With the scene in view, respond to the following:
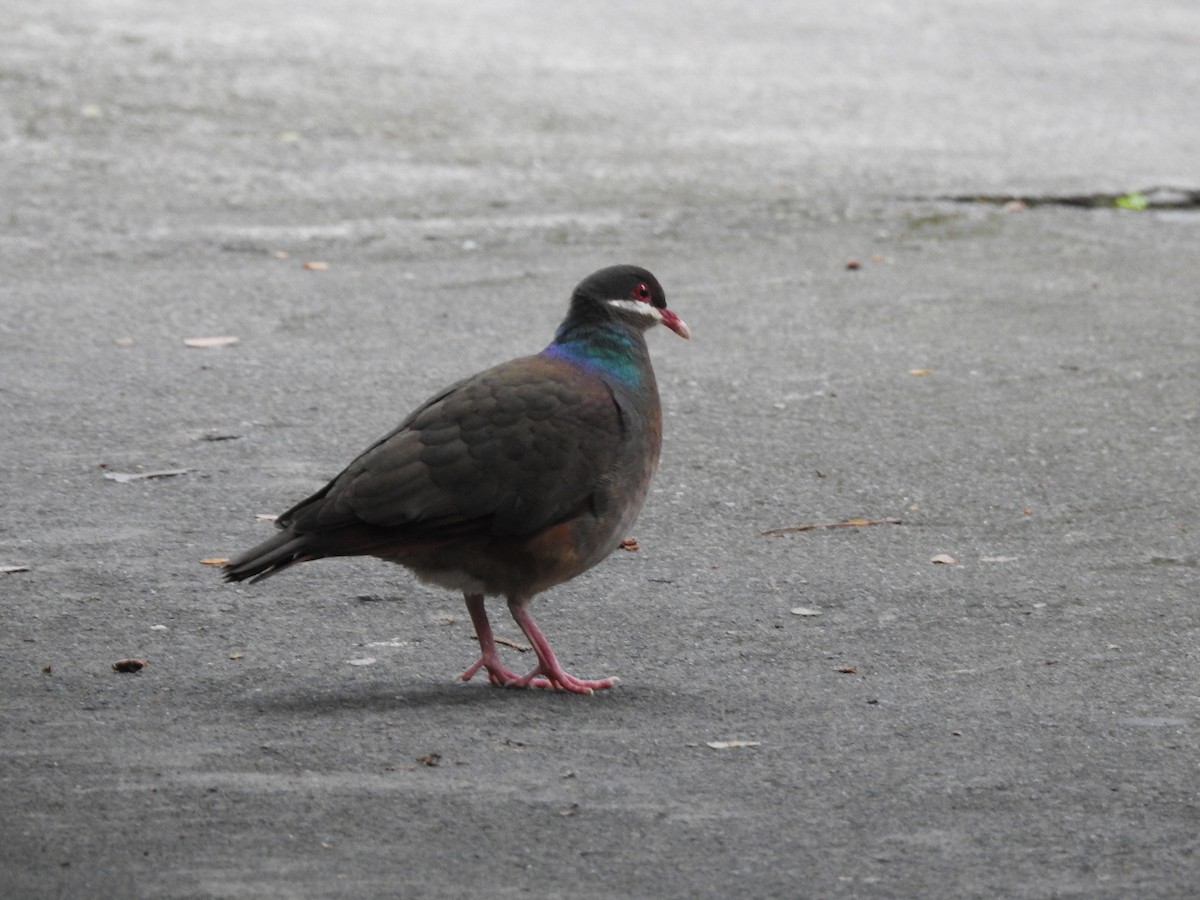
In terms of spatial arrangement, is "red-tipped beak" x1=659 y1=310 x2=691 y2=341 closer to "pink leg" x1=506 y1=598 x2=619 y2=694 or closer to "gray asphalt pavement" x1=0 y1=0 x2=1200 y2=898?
"gray asphalt pavement" x1=0 y1=0 x2=1200 y2=898

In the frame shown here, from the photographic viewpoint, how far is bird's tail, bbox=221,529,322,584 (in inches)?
175

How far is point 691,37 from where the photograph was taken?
15.5 meters

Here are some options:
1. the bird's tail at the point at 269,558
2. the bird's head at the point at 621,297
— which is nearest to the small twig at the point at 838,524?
the bird's head at the point at 621,297

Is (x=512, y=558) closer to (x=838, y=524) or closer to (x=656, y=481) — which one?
(x=838, y=524)

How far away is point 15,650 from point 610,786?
6.06ft

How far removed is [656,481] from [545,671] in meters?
1.97

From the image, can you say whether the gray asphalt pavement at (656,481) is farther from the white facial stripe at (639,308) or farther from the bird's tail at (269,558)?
the white facial stripe at (639,308)

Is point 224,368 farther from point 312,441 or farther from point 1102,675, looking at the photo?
point 1102,675

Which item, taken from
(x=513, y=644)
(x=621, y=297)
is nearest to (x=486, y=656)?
(x=513, y=644)

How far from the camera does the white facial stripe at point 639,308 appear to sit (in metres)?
5.15

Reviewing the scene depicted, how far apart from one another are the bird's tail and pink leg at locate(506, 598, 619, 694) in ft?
1.94

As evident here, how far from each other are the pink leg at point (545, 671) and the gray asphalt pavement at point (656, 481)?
62mm

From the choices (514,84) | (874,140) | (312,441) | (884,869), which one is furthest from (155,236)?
(884,869)

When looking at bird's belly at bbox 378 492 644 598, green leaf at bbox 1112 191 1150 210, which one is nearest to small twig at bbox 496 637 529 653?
bird's belly at bbox 378 492 644 598
